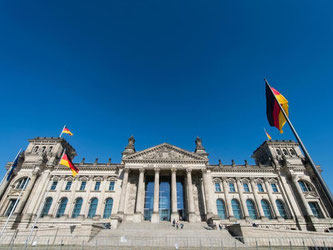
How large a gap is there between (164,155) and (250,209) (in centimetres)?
2008

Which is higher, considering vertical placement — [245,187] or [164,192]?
[245,187]

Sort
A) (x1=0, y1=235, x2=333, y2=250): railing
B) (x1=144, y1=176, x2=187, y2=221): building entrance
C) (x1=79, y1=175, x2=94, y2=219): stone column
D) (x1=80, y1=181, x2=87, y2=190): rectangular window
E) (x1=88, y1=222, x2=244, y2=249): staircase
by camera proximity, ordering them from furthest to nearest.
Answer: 1. (x1=80, y1=181, x2=87, y2=190): rectangular window
2. (x1=144, y1=176, x2=187, y2=221): building entrance
3. (x1=79, y1=175, x2=94, y2=219): stone column
4. (x1=88, y1=222, x2=244, y2=249): staircase
5. (x1=0, y1=235, x2=333, y2=250): railing

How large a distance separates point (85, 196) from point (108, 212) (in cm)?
576

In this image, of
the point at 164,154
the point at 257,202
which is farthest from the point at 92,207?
the point at 257,202

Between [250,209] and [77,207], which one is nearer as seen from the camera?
[77,207]

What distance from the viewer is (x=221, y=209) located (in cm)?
3183

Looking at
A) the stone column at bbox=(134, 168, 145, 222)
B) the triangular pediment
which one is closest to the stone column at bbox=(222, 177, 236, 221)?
the triangular pediment

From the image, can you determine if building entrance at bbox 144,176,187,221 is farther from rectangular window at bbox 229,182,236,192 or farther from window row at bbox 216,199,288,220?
rectangular window at bbox 229,182,236,192

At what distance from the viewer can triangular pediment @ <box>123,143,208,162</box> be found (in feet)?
108

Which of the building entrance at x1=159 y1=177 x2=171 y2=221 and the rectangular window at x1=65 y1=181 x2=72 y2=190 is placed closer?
the building entrance at x1=159 y1=177 x2=171 y2=221

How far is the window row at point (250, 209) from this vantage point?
31.4m

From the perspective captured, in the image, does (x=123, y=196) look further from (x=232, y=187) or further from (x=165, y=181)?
(x=232, y=187)

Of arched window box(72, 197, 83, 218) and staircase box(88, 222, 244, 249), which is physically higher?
arched window box(72, 197, 83, 218)

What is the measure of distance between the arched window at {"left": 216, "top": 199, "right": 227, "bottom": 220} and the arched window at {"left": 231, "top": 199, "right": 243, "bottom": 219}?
200 cm
